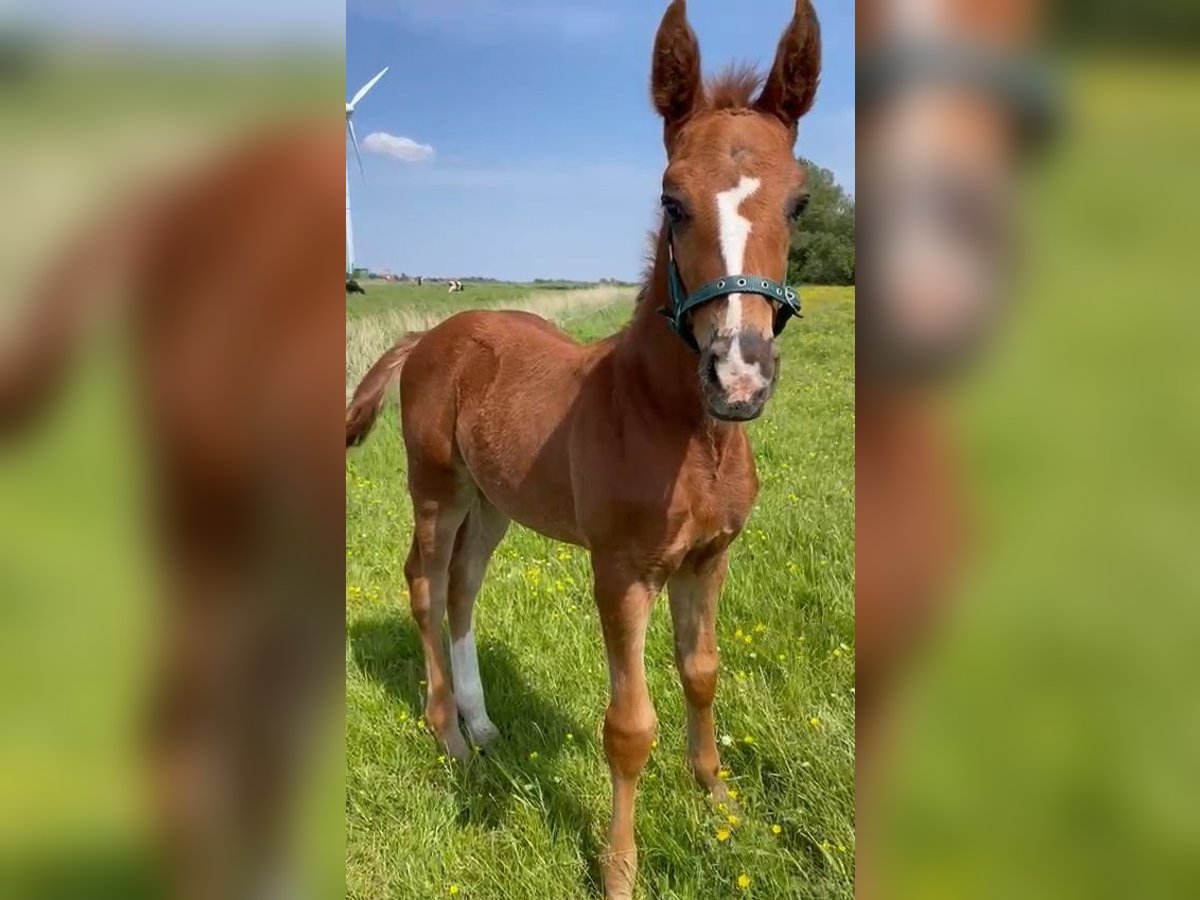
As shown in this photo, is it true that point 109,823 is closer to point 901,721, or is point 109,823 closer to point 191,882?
point 191,882

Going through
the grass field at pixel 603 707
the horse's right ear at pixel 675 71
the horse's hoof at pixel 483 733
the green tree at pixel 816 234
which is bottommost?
the horse's hoof at pixel 483 733

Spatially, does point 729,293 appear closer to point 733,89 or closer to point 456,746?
point 733,89

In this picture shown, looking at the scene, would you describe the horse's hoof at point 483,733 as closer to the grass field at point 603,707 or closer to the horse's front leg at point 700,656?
the grass field at point 603,707

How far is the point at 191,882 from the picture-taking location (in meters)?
0.84

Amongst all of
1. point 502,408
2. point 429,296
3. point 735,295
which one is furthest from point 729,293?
point 429,296

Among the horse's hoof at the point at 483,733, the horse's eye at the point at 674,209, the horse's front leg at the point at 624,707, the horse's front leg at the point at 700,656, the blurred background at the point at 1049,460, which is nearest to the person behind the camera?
the blurred background at the point at 1049,460

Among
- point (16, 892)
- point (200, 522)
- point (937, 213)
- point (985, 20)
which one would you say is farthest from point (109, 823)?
point (985, 20)

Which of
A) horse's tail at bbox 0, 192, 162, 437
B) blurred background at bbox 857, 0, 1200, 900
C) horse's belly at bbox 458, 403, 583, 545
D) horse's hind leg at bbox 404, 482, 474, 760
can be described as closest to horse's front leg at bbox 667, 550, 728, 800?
horse's belly at bbox 458, 403, 583, 545

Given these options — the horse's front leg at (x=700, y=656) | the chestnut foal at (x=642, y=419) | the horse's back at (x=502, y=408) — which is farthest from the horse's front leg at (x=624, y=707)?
the horse's back at (x=502, y=408)

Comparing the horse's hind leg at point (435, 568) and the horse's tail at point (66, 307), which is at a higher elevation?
the horse's tail at point (66, 307)

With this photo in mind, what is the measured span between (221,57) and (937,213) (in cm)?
71

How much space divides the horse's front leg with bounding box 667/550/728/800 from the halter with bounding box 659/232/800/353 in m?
0.80

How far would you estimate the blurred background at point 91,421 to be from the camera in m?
0.73

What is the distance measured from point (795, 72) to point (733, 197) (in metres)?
0.28
